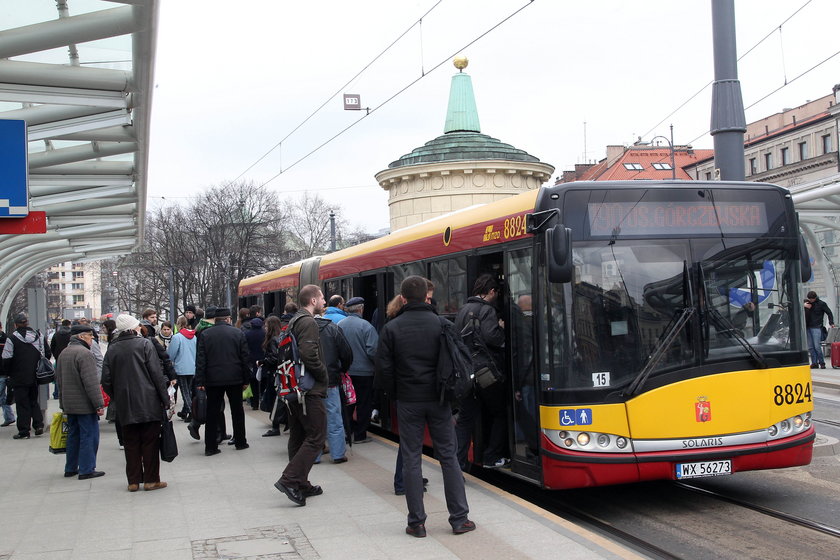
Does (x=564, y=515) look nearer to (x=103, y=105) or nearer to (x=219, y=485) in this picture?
(x=219, y=485)

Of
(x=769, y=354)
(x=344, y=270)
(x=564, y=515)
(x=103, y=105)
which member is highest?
(x=103, y=105)

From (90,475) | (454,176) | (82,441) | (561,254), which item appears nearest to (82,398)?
(82,441)

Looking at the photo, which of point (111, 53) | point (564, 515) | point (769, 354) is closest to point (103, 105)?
Result: point (111, 53)

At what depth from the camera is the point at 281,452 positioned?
1034 cm

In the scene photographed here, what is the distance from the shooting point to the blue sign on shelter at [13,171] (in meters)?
6.89

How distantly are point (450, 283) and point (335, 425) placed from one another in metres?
1.95

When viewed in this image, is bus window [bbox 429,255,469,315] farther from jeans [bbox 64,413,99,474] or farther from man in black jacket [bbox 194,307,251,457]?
jeans [bbox 64,413,99,474]

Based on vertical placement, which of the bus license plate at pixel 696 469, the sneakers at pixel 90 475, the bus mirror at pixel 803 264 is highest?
the bus mirror at pixel 803 264

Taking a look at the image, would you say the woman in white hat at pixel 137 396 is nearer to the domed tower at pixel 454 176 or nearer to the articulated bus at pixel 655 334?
the articulated bus at pixel 655 334

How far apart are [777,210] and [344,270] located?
793 centimetres

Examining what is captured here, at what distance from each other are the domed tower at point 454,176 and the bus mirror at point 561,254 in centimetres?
2207

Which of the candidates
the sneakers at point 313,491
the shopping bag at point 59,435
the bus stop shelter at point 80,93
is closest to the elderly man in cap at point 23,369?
the bus stop shelter at point 80,93

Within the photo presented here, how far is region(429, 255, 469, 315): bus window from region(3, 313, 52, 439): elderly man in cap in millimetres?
6182

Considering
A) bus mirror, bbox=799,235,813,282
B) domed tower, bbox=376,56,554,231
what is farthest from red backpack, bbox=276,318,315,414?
domed tower, bbox=376,56,554,231
